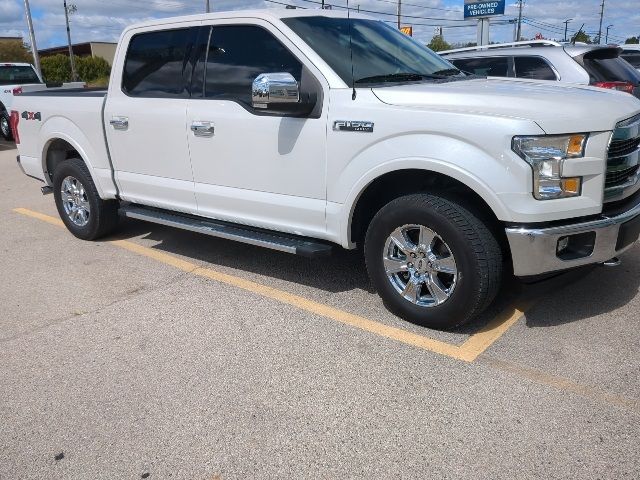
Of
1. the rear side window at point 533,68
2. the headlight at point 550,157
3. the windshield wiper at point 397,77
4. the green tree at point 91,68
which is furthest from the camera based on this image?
the green tree at point 91,68

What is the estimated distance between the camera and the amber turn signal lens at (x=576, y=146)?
3160mm

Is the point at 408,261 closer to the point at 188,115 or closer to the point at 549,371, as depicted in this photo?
the point at 549,371

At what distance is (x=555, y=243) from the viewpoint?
10.6 feet

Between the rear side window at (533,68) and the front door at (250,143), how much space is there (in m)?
4.37

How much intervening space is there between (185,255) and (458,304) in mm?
2915

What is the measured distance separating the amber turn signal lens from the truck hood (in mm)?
43

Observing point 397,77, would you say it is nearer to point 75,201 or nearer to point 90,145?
point 90,145

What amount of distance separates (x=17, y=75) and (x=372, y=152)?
50.7 ft

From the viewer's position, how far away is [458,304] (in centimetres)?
356

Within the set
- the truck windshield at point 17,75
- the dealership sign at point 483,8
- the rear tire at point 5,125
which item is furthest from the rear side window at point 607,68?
the dealership sign at point 483,8

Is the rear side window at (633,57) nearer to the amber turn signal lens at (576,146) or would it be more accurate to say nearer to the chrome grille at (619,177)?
the chrome grille at (619,177)

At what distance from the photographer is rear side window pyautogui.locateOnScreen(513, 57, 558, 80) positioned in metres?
7.17

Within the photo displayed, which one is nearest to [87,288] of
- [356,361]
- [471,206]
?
[356,361]

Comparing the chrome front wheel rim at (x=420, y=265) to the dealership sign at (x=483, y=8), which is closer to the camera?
the chrome front wheel rim at (x=420, y=265)
